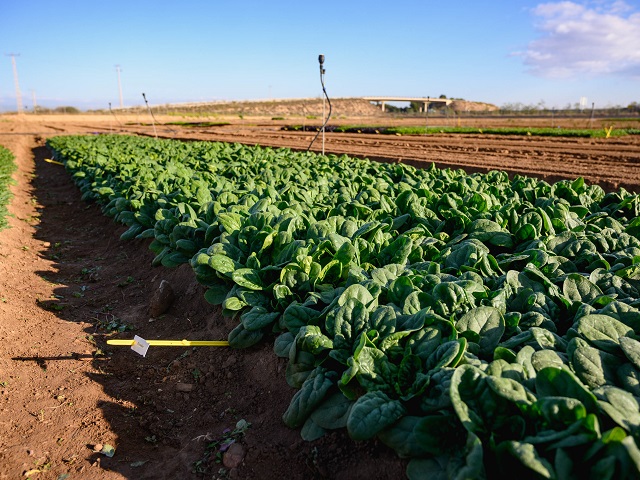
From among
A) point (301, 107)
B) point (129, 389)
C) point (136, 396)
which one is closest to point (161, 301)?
point (129, 389)

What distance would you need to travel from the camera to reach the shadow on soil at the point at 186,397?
2775mm

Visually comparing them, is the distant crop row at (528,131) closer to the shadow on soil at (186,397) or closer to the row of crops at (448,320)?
the row of crops at (448,320)

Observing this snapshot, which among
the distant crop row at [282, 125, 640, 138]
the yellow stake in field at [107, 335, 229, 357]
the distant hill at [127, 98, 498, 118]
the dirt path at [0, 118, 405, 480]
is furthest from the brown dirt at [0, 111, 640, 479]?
the distant hill at [127, 98, 498, 118]

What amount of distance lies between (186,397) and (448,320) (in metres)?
2.25

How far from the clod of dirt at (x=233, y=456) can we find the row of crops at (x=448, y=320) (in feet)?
1.32

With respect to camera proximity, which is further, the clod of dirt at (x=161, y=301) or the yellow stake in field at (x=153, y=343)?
the clod of dirt at (x=161, y=301)

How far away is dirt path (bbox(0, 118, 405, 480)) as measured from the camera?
2883mm

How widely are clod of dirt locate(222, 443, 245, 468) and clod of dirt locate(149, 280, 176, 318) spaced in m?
2.50

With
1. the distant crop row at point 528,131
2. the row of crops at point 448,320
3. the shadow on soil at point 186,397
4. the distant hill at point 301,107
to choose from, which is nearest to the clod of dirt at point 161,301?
the shadow on soil at point 186,397

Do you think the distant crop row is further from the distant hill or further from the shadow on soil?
the distant hill

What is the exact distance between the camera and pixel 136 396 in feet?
12.5

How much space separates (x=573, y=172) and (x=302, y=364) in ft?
47.5

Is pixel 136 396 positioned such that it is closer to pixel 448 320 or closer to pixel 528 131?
Answer: pixel 448 320

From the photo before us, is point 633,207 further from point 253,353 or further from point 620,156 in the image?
point 620,156
